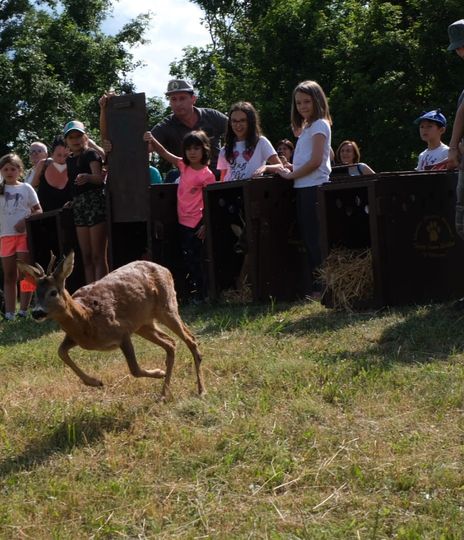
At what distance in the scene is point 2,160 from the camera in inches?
456

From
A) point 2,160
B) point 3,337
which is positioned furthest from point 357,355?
point 2,160

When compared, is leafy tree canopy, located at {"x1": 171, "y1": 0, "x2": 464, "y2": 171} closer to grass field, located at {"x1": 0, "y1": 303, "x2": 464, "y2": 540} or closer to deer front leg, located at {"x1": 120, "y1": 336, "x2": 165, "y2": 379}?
grass field, located at {"x1": 0, "y1": 303, "x2": 464, "y2": 540}

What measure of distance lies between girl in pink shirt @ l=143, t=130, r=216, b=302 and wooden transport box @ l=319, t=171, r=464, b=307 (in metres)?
1.77

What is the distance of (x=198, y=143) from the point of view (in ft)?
33.8

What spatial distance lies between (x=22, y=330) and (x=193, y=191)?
233 cm

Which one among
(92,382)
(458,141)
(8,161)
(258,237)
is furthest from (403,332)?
(8,161)

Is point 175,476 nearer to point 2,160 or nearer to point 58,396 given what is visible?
point 58,396

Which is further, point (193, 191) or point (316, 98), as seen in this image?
point (193, 191)

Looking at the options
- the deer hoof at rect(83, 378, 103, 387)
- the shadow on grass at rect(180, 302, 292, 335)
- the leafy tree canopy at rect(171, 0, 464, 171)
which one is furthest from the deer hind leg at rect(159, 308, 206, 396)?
the leafy tree canopy at rect(171, 0, 464, 171)

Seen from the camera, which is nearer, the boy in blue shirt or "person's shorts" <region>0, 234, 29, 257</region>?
the boy in blue shirt

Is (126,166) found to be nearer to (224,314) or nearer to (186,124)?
(186,124)

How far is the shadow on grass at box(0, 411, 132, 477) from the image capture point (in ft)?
19.1

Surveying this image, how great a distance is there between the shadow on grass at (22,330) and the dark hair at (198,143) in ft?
7.62

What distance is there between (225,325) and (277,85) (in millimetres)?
20646
